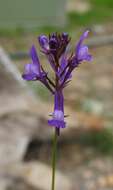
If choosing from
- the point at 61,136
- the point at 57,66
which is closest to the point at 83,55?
the point at 57,66

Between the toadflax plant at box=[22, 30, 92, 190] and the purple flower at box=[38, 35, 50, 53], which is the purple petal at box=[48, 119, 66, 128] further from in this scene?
the purple flower at box=[38, 35, 50, 53]

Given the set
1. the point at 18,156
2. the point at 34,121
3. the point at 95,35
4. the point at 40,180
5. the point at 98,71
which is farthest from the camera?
the point at 95,35

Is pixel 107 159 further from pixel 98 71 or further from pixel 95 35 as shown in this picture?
pixel 95 35

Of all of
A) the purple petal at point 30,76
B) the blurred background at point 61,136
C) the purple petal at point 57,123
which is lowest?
the purple petal at point 57,123

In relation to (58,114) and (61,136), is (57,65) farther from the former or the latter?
(61,136)

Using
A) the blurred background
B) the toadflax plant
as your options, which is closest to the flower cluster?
the toadflax plant

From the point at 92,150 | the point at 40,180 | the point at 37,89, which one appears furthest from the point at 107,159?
the point at 37,89

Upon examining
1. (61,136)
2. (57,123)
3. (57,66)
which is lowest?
(57,123)

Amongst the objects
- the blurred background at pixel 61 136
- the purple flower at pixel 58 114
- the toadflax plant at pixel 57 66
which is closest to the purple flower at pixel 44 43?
the toadflax plant at pixel 57 66

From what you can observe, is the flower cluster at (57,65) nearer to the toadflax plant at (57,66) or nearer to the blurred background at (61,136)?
the toadflax plant at (57,66)
